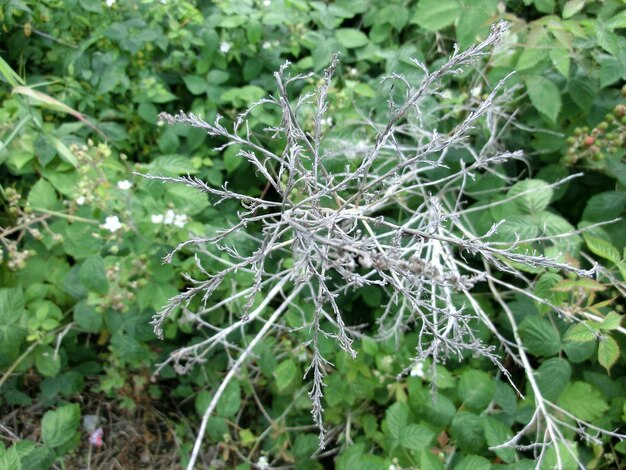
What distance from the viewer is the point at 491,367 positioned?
67.6 inches

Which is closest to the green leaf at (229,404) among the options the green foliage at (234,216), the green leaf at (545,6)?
the green foliage at (234,216)

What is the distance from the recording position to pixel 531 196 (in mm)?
1633

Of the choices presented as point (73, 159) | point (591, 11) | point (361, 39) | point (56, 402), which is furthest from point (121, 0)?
point (591, 11)

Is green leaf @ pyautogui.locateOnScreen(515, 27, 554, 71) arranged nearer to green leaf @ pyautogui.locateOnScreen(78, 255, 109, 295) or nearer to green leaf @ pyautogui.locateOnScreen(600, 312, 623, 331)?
green leaf @ pyautogui.locateOnScreen(600, 312, 623, 331)

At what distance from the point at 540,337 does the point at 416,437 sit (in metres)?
0.43

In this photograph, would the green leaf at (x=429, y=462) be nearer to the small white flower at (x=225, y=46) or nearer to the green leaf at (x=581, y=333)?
the green leaf at (x=581, y=333)

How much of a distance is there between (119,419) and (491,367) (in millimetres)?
1244

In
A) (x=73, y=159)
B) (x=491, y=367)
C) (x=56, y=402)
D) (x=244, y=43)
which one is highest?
(x=244, y=43)

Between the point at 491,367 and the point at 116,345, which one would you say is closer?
the point at 116,345

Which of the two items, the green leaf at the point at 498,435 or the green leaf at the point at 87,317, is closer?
the green leaf at the point at 498,435

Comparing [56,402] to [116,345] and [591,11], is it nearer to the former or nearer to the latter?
[116,345]

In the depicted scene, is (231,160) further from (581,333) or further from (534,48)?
(581,333)

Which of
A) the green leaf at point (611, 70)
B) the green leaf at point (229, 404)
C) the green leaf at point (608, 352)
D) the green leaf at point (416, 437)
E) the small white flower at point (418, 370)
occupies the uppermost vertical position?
the green leaf at point (611, 70)

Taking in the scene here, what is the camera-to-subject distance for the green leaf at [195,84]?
6.33ft
